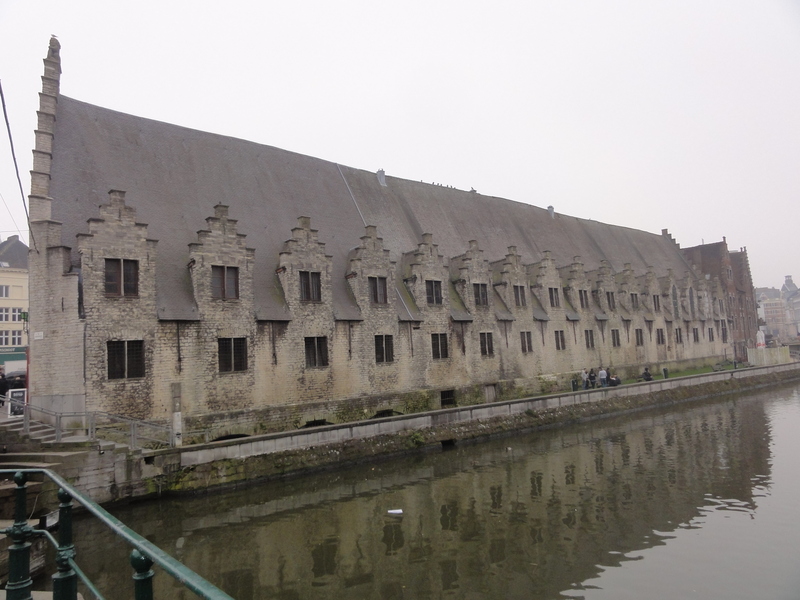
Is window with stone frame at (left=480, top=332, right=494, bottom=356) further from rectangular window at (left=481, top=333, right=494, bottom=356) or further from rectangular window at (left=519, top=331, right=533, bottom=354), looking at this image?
rectangular window at (left=519, top=331, right=533, bottom=354)

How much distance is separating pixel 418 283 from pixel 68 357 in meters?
16.5

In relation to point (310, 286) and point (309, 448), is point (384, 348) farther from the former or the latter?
point (309, 448)

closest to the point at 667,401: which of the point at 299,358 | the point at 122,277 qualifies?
the point at 299,358

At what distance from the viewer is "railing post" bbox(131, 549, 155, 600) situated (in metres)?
2.57

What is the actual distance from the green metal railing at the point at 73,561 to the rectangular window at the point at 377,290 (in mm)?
21748

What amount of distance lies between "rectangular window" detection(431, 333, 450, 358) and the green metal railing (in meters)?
24.1

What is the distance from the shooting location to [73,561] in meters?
3.49

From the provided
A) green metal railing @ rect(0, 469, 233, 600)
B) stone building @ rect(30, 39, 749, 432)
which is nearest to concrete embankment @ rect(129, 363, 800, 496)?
stone building @ rect(30, 39, 749, 432)

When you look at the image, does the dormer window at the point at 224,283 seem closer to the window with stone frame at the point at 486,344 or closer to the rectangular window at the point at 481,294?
the rectangular window at the point at 481,294

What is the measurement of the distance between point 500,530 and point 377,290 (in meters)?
15.4

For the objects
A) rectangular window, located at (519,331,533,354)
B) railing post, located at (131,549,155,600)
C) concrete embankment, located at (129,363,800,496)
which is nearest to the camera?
railing post, located at (131,549,155,600)

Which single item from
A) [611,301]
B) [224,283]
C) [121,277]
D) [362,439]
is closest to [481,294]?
[362,439]

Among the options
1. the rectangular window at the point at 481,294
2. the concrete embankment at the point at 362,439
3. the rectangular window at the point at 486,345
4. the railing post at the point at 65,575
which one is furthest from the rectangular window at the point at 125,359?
the rectangular window at the point at 481,294

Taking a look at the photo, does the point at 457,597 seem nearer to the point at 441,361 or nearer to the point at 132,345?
the point at 132,345
